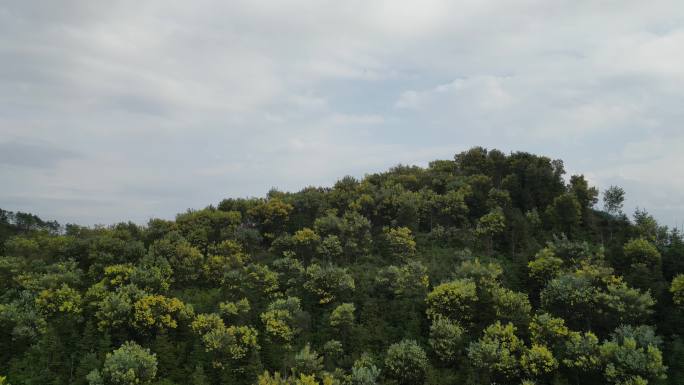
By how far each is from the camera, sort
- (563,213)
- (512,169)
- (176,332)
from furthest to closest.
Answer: (512,169), (563,213), (176,332)

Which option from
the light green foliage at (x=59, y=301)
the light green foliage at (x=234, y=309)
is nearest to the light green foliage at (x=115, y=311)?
the light green foliage at (x=59, y=301)

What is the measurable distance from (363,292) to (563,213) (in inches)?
1005

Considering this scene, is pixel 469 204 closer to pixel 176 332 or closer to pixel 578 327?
pixel 578 327

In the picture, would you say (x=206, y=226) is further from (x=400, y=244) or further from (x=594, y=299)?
(x=594, y=299)

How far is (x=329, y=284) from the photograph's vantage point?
3988 centimetres

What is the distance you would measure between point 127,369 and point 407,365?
18.7 m

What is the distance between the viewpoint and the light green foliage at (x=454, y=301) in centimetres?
3541

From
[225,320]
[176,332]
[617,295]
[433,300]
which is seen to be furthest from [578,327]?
[176,332]

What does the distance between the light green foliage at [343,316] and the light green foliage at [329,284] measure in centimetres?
378

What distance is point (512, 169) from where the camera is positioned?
63250 millimetres

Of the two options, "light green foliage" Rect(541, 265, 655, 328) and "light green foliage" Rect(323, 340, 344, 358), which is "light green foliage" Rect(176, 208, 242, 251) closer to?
"light green foliage" Rect(323, 340, 344, 358)

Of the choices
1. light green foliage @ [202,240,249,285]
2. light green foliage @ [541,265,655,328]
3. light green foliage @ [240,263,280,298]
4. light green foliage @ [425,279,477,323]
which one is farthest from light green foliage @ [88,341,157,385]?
light green foliage @ [541,265,655,328]

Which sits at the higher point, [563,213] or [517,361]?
[563,213]

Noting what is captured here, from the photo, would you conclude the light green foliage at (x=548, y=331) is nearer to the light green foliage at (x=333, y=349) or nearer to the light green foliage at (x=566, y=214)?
the light green foliage at (x=333, y=349)
